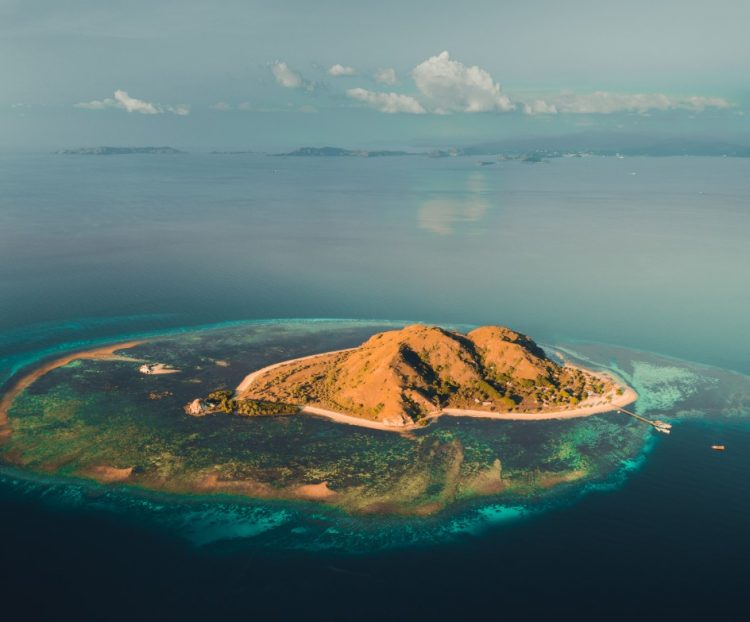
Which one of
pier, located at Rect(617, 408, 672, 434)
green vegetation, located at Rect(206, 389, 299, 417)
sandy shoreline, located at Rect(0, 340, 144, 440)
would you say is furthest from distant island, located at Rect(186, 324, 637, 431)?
sandy shoreline, located at Rect(0, 340, 144, 440)

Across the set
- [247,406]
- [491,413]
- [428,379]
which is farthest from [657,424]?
[247,406]

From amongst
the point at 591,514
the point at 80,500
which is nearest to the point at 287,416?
the point at 80,500

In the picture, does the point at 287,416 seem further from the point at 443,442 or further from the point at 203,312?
the point at 203,312

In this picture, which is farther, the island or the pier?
the pier

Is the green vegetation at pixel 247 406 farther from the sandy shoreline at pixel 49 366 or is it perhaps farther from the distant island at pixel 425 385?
the sandy shoreline at pixel 49 366

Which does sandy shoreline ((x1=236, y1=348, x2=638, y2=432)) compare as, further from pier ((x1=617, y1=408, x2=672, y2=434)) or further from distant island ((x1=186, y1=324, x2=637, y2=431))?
pier ((x1=617, y1=408, x2=672, y2=434))

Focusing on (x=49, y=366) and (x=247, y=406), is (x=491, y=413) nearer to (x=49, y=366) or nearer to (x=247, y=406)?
(x=247, y=406)
